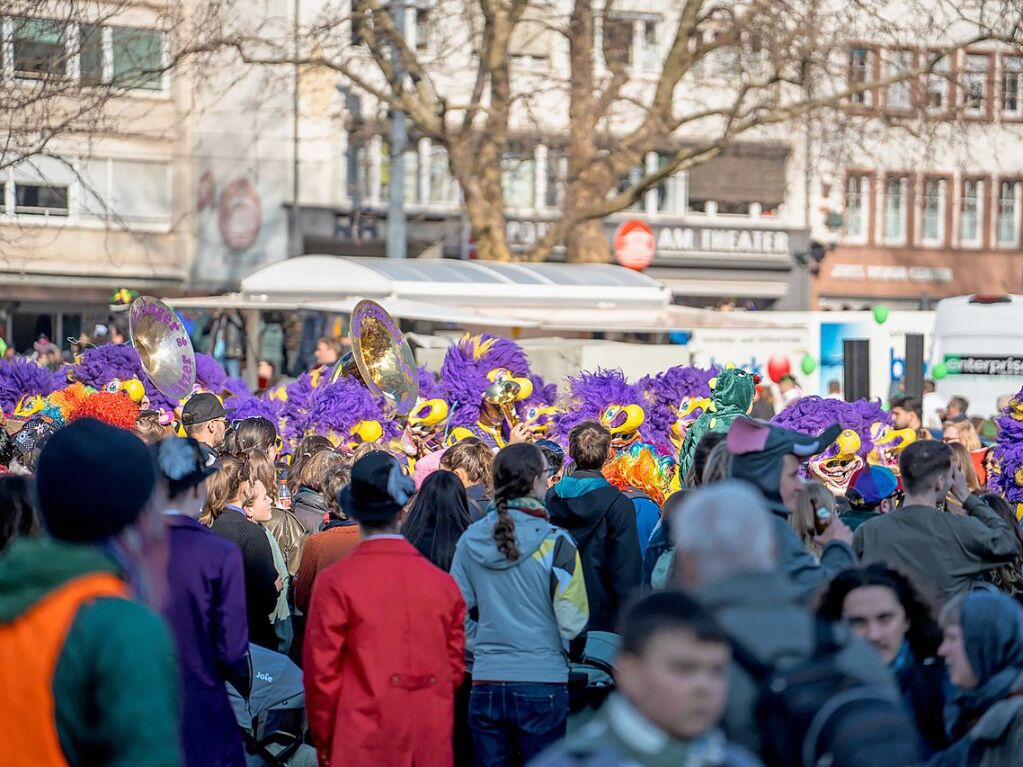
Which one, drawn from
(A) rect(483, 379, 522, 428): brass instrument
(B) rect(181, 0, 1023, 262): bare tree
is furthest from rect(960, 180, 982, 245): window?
(A) rect(483, 379, 522, 428): brass instrument

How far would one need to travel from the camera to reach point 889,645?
12.0ft

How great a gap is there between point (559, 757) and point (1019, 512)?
20.1ft

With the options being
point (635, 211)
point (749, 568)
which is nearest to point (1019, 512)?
point (749, 568)

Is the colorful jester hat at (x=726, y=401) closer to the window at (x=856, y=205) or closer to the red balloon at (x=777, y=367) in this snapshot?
the red balloon at (x=777, y=367)

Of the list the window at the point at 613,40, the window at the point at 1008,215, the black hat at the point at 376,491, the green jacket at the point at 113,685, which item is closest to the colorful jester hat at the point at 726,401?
the black hat at the point at 376,491

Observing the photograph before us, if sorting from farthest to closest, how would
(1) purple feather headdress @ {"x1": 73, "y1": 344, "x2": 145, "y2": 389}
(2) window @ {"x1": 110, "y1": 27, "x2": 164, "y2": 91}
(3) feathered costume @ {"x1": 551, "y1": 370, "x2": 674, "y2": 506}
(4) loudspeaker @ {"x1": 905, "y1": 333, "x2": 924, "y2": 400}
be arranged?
(4) loudspeaker @ {"x1": 905, "y1": 333, "x2": 924, "y2": 400} → (2) window @ {"x1": 110, "y1": 27, "x2": 164, "y2": 91} → (1) purple feather headdress @ {"x1": 73, "y1": 344, "x2": 145, "y2": 389} → (3) feathered costume @ {"x1": 551, "y1": 370, "x2": 674, "y2": 506}

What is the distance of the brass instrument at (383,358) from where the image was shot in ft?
31.6

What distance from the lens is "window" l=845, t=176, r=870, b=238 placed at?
37000 mm

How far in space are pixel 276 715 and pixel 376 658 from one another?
1269 mm

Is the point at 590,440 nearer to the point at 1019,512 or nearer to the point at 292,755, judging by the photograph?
the point at 292,755

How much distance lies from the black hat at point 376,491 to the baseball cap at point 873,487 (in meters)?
2.46

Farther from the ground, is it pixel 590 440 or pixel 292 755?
pixel 590 440

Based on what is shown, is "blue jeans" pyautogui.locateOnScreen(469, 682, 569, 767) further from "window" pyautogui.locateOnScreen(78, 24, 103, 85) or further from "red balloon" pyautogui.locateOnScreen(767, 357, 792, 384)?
"red balloon" pyautogui.locateOnScreen(767, 357, 792, 384)

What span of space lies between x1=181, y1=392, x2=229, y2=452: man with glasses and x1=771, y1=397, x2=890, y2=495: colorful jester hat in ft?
9.62
